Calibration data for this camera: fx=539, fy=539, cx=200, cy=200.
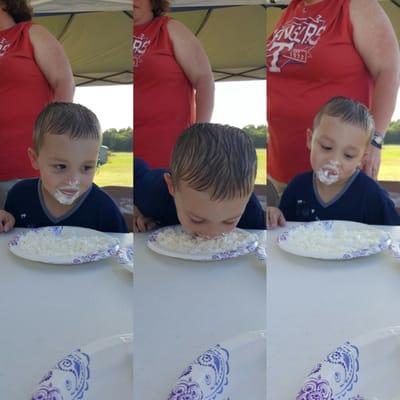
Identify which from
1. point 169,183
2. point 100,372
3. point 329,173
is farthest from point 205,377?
point 329,173

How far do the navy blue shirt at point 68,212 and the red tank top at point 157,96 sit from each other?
0.55 feet

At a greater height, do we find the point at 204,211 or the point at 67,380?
the point at 204,211

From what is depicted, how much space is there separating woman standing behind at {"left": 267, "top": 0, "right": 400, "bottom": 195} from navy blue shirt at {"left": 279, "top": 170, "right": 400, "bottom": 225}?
0.04 meters

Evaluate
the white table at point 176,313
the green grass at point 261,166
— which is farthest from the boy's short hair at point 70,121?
the green grass at point 261,166

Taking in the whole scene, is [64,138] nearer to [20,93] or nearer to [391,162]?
[20,93]

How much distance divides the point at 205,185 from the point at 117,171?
237mm

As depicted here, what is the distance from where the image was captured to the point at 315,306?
1395 millimetres

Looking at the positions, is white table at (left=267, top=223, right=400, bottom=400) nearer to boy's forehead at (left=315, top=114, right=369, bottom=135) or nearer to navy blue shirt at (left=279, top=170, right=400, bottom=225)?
navy blue shirt at (left=279, top=170, right=400, bottom=225)

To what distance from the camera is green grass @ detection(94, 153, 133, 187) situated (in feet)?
4.50

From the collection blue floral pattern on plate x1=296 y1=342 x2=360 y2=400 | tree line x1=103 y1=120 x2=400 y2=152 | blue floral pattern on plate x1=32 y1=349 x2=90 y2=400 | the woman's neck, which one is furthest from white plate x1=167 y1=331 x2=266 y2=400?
the woman's neck

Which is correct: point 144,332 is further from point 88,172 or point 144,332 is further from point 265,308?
point 88,172

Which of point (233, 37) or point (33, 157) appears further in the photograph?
point (33, 157)

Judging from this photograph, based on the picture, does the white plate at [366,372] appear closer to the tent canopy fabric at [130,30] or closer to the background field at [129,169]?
the background field at [129,169]

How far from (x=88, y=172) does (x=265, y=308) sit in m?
0.57
